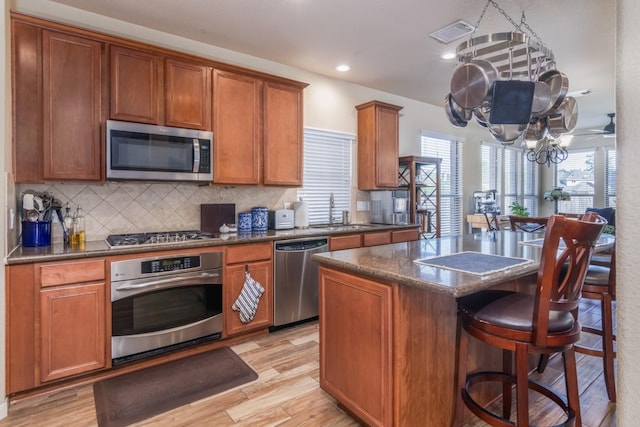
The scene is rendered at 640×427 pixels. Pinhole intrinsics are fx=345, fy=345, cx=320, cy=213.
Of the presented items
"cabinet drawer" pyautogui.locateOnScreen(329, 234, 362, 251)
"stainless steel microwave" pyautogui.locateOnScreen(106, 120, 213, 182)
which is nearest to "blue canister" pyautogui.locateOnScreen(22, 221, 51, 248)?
"stainless steel microwave" pyautogui.locateOnScreen(106, 120, 213, 182)

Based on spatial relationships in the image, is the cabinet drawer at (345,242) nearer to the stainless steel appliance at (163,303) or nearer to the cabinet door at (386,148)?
the cabinet door at (386,148)

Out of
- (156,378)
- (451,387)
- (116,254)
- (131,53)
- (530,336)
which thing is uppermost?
(131,53)

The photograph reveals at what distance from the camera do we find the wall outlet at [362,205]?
4768 mm

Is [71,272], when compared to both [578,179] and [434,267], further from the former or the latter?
[578,179]

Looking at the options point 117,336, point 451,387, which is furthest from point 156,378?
point 451,387

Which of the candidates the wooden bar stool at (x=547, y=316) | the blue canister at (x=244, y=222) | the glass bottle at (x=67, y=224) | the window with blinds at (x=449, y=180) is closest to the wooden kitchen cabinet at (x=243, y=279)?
the blue canister at (x=244, y=222)

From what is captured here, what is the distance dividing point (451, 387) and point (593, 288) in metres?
1.21

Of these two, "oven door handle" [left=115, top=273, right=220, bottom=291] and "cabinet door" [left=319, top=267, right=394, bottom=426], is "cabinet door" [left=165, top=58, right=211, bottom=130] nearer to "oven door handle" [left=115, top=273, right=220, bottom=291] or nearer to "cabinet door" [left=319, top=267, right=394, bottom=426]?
"oven door handle" [left=115, top=273, right=220, bottom=291]

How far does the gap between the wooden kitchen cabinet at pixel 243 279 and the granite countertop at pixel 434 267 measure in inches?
44.6

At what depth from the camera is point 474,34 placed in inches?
129

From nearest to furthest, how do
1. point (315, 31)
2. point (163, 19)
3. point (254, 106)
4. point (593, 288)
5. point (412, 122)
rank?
point (593, 288) → point (163, 19) → point (315, 31) → point (254, 106) → point (412, 122)

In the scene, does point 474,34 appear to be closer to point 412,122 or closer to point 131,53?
point 412,122

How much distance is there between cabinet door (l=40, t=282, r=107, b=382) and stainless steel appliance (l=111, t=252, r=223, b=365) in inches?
3.7

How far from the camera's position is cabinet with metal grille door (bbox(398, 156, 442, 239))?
15.9 feet
